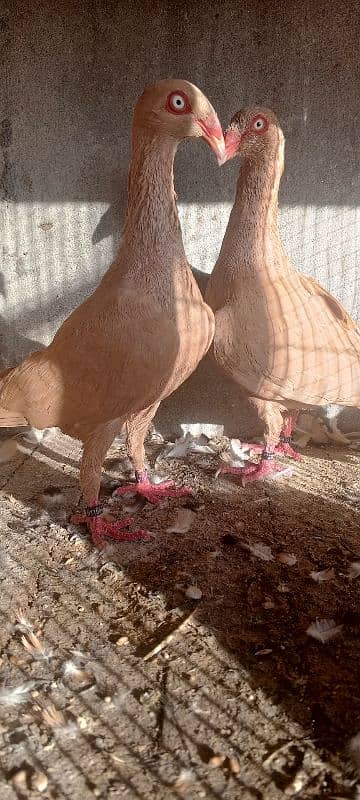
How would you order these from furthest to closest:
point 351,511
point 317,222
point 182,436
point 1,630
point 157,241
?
point 182,436 → point 317,222 → point 351,511 → point 157,241 → point 1,630

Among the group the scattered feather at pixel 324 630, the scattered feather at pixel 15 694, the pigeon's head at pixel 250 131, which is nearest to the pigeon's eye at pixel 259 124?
the pigeon's head at pixel 250 131

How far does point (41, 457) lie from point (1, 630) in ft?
4.64

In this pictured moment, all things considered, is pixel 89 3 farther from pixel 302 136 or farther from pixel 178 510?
pixel 178 510

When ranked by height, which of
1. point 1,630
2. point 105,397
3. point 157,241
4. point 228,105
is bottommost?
point 1,630

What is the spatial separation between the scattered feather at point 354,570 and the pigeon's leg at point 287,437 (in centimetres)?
101

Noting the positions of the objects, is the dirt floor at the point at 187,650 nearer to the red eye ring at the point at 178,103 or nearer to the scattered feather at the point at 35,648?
the scattered feather at the point at 35,648

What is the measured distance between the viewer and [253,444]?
3.46 meters

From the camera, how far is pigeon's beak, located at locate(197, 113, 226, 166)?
2.16 metres

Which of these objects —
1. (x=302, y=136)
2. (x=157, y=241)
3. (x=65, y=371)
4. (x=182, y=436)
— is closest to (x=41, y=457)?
(x=182, y=436)

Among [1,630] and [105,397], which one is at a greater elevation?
[105,397]

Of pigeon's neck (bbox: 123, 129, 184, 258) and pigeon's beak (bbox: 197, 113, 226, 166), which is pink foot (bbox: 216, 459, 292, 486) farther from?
pigeon's beak (bbox: 197, 113, 226, 166)

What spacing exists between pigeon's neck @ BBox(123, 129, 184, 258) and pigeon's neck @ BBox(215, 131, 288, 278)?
1.81 ft

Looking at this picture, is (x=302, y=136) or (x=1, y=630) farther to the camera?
(x=302, y=136)

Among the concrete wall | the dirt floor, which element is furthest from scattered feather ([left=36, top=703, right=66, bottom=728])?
the concrete wall
